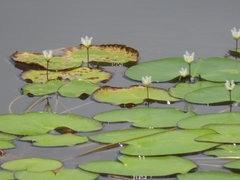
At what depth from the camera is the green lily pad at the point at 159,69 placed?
3.56 metres

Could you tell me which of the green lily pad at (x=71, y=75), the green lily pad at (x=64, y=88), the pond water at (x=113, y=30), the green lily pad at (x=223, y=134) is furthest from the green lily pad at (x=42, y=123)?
the green lily pad at (x=71, y=75)

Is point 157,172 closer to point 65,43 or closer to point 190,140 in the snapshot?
point 190,140

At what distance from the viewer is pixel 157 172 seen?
241 cm

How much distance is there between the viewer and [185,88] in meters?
3.37

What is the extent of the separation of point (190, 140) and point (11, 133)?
0.81 meters

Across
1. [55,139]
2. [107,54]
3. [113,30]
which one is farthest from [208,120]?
[113,30]

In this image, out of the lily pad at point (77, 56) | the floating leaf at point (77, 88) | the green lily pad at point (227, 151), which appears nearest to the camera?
the green lily pad at point (227, 151)

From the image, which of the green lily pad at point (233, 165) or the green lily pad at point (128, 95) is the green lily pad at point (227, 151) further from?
the green lily pad at point (128, 95)

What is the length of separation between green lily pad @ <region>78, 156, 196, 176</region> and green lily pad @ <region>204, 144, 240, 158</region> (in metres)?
0.16

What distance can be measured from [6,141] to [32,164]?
296 mm

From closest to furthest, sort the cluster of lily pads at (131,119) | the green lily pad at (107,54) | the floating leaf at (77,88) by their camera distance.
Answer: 1. the cluster of lily pads at (131,119)
2. the floating leaf at (77,88)
3. the green lily pad at (107,54)

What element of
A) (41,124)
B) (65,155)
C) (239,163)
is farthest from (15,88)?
(239,163)

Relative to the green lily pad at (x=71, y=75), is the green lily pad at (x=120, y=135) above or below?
below

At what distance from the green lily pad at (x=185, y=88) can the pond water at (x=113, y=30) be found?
0.30 feet
